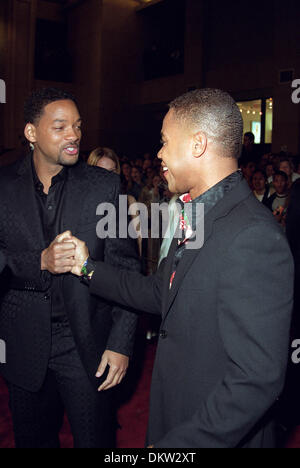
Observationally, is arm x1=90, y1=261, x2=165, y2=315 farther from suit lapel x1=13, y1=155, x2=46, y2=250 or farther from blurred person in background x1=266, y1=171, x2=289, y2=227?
blurred person in background x1=266, y1=171, x2=289, y2=227

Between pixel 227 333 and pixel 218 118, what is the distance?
2.29 feet

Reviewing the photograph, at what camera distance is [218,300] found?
4.29 feet

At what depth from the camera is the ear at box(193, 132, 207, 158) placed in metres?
1.44

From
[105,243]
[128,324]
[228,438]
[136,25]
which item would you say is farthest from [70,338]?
[136,25]

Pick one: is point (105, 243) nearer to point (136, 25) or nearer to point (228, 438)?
point (228, 438)

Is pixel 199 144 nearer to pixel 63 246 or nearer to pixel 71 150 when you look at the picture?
pixel 63 246

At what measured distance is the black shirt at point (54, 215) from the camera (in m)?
2.04

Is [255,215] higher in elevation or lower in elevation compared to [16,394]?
higher

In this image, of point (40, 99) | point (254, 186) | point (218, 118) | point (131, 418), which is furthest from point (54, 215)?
point (254, 186)

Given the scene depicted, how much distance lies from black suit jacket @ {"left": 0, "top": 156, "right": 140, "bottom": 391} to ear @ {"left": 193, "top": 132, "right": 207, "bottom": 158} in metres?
0.79

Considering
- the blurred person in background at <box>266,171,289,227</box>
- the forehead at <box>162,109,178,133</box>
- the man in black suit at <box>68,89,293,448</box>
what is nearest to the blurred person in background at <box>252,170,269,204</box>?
the blurred person in background at <box>266,171,289,227</box>

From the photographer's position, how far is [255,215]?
51.9 inches

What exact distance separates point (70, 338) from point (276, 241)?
1.18 m

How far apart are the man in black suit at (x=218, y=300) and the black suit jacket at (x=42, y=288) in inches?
21.0
